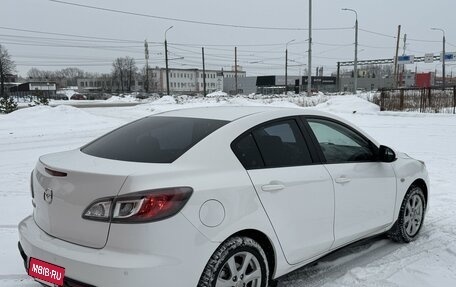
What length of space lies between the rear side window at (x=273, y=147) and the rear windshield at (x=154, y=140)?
269 mm

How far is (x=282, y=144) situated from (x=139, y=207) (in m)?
1.40

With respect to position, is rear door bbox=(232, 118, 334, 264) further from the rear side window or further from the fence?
the fence

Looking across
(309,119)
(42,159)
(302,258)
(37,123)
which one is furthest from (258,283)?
(37,123)

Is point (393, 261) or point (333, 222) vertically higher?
point (333, 222)

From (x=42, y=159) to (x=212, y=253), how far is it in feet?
5.17

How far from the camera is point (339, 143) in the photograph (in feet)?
13.9

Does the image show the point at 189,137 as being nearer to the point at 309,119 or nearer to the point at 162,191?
the point at 162,191

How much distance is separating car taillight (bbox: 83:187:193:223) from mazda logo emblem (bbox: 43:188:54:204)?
446mm

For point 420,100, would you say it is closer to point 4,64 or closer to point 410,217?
point 410,217

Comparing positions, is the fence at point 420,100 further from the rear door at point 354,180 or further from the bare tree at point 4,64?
the bare tree at point 4,64

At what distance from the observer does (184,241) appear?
2.62m

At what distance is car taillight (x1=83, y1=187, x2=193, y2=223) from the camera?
8.40ft

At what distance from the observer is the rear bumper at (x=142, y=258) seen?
8.23ft

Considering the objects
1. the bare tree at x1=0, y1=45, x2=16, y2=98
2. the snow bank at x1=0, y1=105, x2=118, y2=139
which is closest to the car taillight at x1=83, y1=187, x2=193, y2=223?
the snow bank at x1=0, y1=105, x2=118, y2=139
